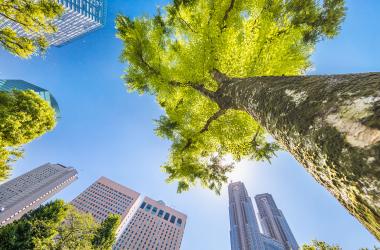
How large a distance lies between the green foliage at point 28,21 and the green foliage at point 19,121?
20.4 feet

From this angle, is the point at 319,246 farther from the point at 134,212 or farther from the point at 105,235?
the point at 134,212

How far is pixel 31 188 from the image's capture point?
122m

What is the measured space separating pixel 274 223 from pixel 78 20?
6676 inches

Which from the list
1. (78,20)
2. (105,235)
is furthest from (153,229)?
(78,20)

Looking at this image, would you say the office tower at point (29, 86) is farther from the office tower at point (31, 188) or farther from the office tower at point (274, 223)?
the office tower at point (274, 223)

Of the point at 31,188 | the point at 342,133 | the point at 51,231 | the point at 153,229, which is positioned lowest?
the point at 342,133

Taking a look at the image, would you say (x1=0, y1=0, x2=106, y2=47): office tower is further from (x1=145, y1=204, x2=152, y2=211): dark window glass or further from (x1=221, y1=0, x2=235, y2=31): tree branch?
(x1=145, y1=204, x2=152, y2=211): dark window glass

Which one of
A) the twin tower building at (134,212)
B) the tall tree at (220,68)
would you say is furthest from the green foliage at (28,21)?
the twin tower building at (134,212)

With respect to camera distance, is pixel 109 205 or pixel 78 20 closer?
pixel 78 20

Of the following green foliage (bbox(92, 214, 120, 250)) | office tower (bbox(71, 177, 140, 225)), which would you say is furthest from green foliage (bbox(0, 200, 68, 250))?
office tower (bbox(71, 177, 140, 225))

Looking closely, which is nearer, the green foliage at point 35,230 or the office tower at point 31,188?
the green foliage at point 35,230

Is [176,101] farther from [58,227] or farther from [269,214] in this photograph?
[269,214]

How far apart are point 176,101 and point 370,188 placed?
27.1ft

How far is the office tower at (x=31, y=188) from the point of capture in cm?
10592
